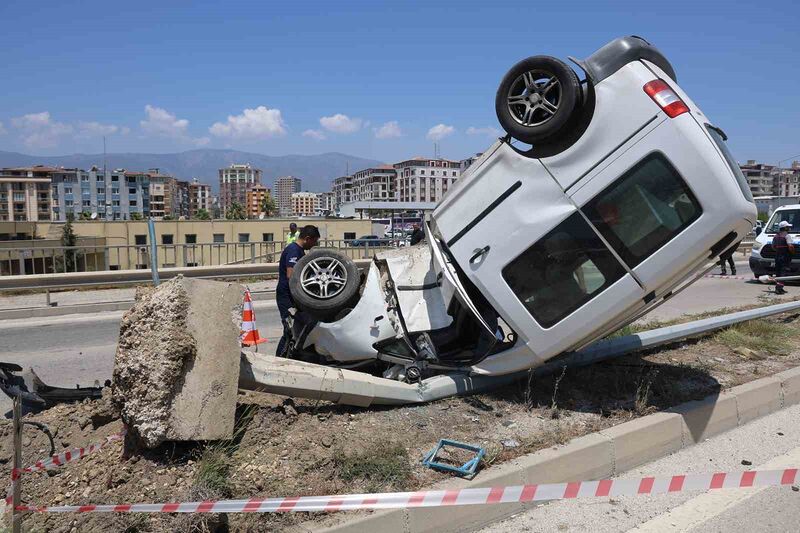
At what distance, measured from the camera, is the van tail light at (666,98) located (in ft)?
13.9

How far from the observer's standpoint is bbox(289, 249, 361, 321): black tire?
523cm

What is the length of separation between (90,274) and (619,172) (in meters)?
14.4

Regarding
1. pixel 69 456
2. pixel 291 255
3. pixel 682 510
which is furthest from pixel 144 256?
pixel 682 510

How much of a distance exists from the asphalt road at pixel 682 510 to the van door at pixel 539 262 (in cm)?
114

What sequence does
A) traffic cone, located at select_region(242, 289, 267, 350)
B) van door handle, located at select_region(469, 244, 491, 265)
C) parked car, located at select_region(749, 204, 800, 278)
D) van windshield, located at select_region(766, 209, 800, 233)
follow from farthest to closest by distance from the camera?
van windshield, located at select_region(766, 209, 800, 233), parked car, located at select_region(749, 204, 800, 278), traffic cone, located at select_region(242, 289, 267, 350), van door handle, located at select_region(469, 244, 491, 265)

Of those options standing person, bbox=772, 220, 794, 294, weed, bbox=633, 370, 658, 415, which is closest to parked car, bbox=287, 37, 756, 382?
weed, bbox=633, 370, 658, 415

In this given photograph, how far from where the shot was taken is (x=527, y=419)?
477 cm

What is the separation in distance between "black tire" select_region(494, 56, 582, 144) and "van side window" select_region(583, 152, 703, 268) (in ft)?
1.99

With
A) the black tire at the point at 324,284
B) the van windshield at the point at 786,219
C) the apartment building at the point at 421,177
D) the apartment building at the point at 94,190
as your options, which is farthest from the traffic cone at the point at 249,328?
the apartment building at the point at 94,190

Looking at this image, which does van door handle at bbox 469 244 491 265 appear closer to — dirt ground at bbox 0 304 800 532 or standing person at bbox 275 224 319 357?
dirt ground at bbox 0 304 800 532

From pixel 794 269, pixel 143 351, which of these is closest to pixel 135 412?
pixel 143 351

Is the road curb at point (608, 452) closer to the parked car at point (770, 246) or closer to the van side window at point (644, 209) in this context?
the van side window at point (644, 209)

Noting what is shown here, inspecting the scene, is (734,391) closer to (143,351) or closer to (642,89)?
(642,89)

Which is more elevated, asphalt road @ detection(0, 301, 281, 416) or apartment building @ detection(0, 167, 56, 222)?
apartment building @ detection(0, 167, 56, 222)
